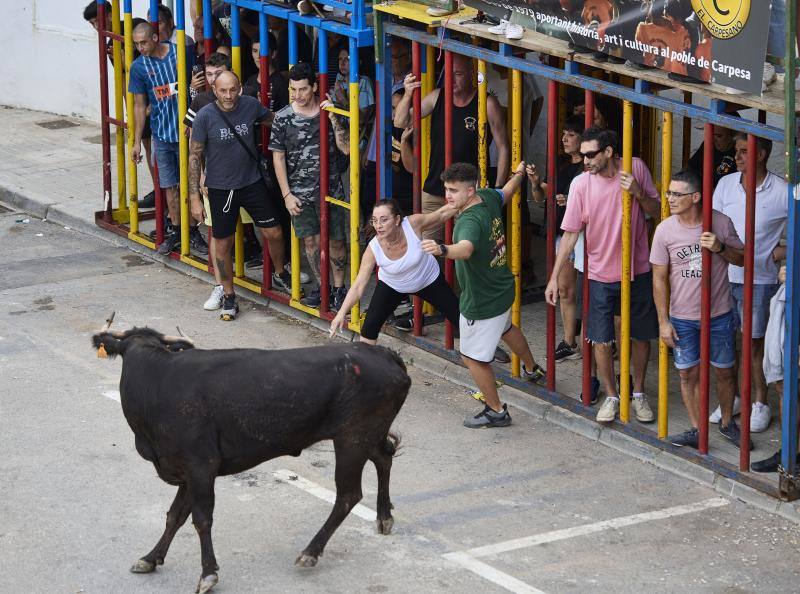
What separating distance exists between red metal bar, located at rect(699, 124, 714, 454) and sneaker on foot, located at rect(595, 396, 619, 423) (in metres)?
0.74

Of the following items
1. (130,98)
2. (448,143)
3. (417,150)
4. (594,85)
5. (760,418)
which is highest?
(594,85)

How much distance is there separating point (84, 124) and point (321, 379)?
37.4 feet

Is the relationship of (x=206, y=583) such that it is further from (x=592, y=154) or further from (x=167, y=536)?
(x=592, y=154)

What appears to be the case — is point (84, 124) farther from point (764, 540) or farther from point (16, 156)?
point (764, 540)

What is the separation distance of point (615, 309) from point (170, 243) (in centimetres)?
525

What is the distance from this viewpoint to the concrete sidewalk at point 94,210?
9508mm

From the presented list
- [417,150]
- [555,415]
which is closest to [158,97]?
[417,150]

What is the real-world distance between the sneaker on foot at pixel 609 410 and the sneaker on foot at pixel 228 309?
3.70 metres

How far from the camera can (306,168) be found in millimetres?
11945

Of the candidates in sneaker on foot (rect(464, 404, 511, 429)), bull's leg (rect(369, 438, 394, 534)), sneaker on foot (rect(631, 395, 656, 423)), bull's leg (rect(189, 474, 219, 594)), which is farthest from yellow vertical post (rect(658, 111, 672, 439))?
bull's leg (rect(189, 474, 219, 594))

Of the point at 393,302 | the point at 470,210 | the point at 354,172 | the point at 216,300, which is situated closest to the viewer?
the point at 470,210

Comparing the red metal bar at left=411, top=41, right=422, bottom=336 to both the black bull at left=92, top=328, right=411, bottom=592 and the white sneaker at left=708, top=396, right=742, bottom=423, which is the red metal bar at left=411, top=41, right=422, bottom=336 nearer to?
the white sneaker at left=708, top=396, right=742, bottom=423

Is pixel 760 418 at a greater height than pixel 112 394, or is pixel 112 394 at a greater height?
pixel 760 418

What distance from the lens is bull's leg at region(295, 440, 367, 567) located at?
8148mm
